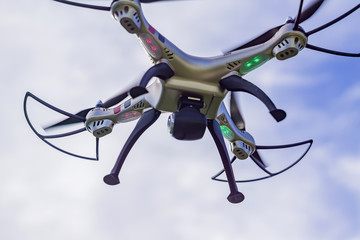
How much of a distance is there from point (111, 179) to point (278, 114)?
300 centimetres

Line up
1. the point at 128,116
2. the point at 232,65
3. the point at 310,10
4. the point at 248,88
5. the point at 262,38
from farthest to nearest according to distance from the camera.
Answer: the point at 128,116
the point at 262,38
the point at 232,65
the point at 248,88
the point at 310,10

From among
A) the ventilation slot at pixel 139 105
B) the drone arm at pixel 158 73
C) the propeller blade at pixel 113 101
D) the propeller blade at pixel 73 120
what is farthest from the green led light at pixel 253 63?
the propeller blade at pixel 73 120

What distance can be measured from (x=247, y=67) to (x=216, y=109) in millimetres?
847

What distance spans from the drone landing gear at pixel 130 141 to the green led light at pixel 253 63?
1.55 m

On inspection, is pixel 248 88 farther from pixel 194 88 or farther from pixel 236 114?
pixel 236 114

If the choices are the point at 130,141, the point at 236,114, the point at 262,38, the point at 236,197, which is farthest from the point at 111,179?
the point at 262,38

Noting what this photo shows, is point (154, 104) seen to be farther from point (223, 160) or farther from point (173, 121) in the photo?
point (223, 160)

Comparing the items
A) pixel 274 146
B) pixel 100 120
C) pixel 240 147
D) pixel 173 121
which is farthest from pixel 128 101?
pixel 274 146

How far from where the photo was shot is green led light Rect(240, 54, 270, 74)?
385 inches

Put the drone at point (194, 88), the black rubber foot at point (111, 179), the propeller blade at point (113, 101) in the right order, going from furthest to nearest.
Result: the propeller blade at point (113, 101)
the black rubber foot at point (111, 179)
the drone at point (194, 88)

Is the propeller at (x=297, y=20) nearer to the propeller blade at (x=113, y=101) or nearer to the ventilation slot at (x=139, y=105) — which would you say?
the ventilation slot at (x=139, y=105)

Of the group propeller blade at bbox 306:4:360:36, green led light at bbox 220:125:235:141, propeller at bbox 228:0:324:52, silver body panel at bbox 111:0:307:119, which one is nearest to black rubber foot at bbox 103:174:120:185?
silver body panel at bbox 111:0:307:119

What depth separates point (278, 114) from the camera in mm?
9047

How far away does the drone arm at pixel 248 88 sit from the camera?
29.9 feet
